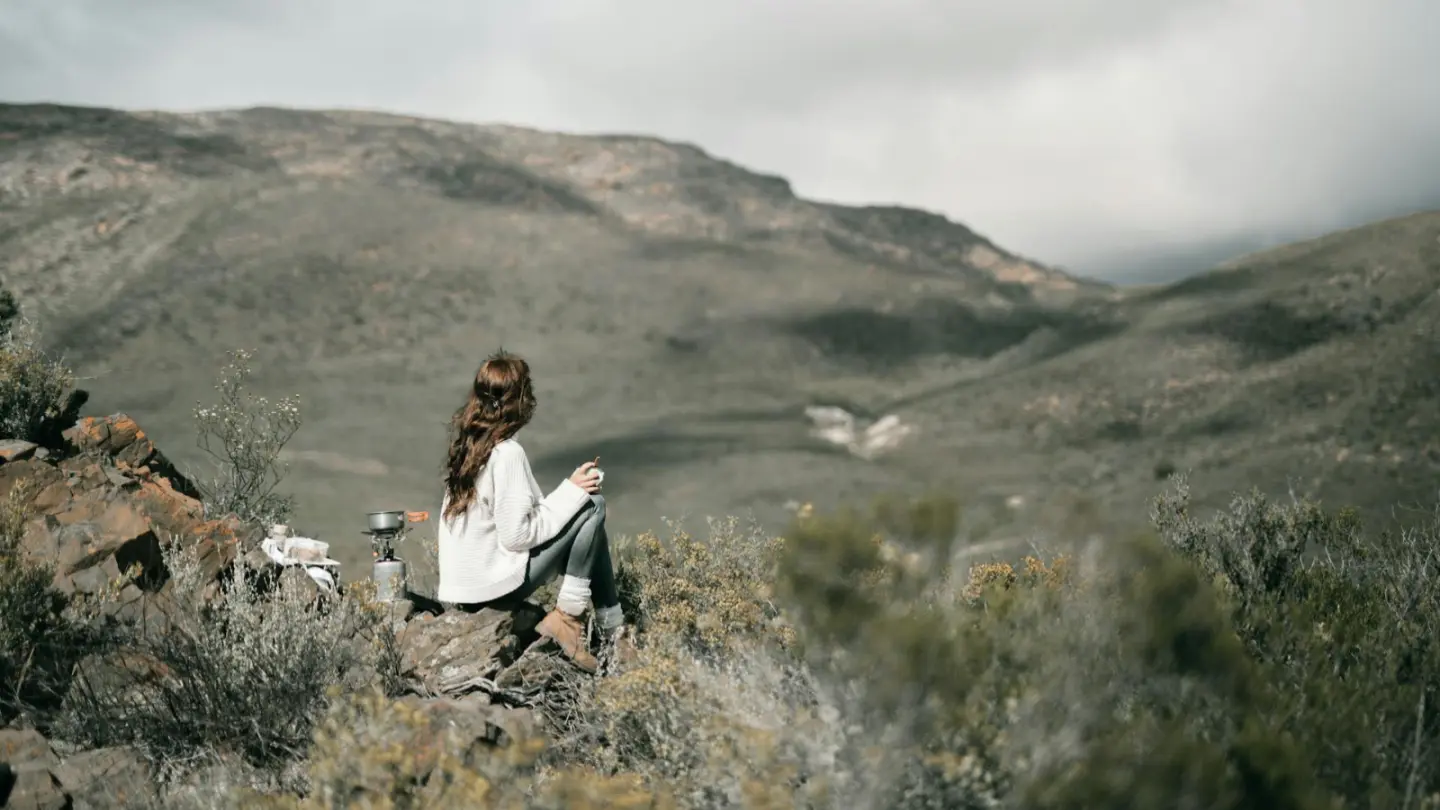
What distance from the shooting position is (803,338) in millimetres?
67875

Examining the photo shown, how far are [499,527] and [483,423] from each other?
43 cm

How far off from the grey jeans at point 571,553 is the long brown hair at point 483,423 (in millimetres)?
371

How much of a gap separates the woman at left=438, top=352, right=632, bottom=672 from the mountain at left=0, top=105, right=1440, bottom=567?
30.6 metres

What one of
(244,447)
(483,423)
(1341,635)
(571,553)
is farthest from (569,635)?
(244,447)

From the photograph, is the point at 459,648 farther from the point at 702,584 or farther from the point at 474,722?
the point at 702,584

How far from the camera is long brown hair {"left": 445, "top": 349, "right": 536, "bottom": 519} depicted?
4.93m

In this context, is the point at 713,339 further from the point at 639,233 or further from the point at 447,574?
the point at 447,574

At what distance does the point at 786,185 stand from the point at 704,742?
111 metres

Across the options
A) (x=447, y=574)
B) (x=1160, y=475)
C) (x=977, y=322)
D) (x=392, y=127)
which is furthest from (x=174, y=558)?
(x=392, y=127)

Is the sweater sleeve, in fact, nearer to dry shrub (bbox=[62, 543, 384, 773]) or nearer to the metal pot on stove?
dry shrub (bbox=[62, 543, 384, 773])

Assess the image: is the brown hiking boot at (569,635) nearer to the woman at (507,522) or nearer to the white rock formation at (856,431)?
the woman at (507,522)

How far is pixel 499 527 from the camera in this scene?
4848 millimetres

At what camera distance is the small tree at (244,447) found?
7.85 meters

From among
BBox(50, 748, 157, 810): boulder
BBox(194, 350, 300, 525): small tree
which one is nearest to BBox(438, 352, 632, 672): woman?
BBox(50, 748, 157, 810): boulder
